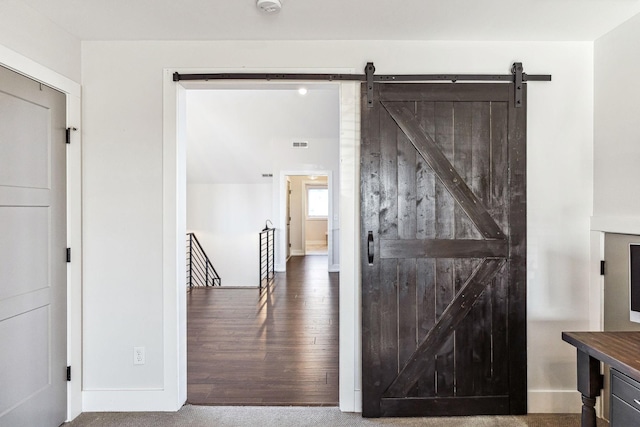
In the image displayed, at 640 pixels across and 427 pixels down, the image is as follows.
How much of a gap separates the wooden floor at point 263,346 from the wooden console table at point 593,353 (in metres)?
1.50

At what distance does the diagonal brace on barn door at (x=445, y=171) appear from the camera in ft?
7.73

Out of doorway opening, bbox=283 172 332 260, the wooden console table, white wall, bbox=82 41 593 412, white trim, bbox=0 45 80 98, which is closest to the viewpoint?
the wooden console table

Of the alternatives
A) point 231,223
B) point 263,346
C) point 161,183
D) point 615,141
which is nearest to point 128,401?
point 263,346

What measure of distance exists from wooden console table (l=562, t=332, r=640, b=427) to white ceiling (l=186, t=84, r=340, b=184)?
4.41m

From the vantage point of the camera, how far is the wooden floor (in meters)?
2.68

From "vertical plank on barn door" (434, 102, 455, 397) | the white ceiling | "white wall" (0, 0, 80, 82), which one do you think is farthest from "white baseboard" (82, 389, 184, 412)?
the white ceiling

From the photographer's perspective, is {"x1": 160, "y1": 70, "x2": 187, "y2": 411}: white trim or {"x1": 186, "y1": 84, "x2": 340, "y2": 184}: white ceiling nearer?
{"x1": 160, "y1": 70, "x2": 187, "y2": 411}: white trim

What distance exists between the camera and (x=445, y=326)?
2373 mm

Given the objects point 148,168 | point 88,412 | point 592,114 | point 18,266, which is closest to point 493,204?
point 592,114

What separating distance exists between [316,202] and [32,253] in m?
10.4

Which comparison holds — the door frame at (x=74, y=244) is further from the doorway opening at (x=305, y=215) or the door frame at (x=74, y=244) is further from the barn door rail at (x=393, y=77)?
the doorway opening at (x=305, y=215)

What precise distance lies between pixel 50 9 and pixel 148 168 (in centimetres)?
99

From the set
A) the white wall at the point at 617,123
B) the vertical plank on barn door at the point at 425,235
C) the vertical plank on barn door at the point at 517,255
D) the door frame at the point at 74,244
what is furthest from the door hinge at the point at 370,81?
the door frame at the point at 74,244

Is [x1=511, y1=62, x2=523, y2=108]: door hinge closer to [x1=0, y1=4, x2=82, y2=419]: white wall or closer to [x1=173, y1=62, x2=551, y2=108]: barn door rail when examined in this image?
[x1=173, y1=62, x2=551, y2=108]: barn door rail
